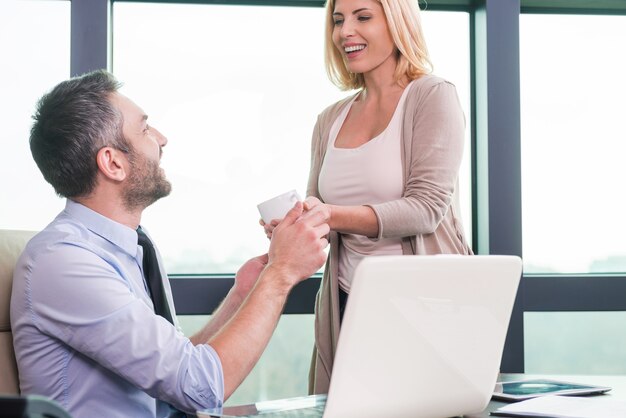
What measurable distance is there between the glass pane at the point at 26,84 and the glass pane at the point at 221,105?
21cm

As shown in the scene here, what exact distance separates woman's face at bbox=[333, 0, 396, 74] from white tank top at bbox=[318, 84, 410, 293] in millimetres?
123

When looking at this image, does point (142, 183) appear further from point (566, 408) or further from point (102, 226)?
point (566, 408)

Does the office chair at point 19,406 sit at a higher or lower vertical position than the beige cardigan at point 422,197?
lower

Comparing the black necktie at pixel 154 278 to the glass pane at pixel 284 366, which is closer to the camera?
the black necktie at pixel 154 278

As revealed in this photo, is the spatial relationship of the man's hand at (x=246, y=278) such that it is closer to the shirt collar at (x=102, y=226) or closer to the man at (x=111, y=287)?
the man at (x=111, y=287)

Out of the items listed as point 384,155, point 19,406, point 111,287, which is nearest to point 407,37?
point 384,155

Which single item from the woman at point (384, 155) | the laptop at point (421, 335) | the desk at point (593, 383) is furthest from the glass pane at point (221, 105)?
the laptop at point (421, 335)

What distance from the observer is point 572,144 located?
2.68m

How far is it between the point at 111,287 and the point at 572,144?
1988 mm

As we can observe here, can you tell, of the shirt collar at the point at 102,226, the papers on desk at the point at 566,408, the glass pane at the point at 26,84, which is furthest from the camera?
the glass pane at the point at 26,84

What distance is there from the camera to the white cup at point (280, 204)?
150 cm

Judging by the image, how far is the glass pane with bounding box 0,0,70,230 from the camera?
2.51 metres

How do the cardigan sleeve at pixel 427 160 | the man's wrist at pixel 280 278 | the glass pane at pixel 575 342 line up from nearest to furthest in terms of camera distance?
the man's wrist at pixel 280 278, the cardigan sleeve at pixel 427 160, the glass pane at pixel 575 342

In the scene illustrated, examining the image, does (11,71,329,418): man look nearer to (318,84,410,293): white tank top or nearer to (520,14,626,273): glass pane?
(318,84,410,293): white tank top
